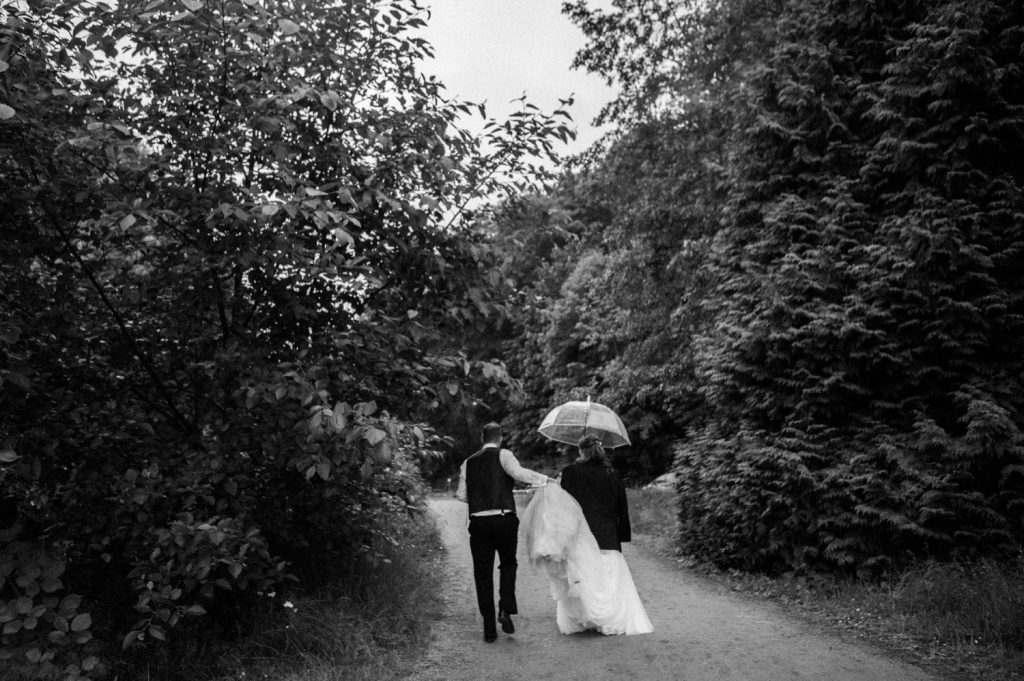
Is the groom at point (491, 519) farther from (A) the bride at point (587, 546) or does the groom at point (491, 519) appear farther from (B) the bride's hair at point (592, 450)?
(B) the bride's hair at point (592, 450)

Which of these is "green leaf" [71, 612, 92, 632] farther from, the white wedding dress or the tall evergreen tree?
the tall evergreen tree

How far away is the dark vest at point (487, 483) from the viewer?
24.1ft

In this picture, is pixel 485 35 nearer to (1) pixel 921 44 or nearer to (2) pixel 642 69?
(1) pixel 921 44

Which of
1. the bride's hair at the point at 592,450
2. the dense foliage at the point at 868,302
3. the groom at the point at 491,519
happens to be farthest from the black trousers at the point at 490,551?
the dense foliage at the point at 868,302

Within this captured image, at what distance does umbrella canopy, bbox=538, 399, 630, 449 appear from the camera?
8.26 metres

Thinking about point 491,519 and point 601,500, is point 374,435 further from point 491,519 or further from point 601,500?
point 601,500

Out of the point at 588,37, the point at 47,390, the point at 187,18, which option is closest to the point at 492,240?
the point at 187,18

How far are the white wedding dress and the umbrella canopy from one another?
0.80 m

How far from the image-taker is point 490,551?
740 cm

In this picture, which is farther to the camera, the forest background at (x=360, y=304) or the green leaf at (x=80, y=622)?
the forest background at (x=360, y=304)

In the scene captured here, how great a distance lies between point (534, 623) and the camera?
8.11m

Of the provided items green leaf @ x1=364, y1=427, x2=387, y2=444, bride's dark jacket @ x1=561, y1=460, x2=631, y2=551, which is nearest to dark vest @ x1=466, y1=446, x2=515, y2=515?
bride's dark jacket @ x1=561, y1=460, x2=631, y2=551

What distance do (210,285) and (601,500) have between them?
4.37m

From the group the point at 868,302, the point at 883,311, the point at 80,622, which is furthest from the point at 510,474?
the point at 868,302
